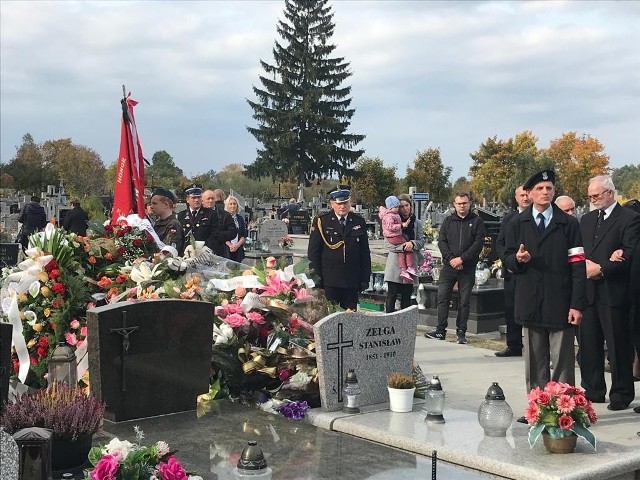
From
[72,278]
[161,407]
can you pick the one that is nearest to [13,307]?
[72,278]

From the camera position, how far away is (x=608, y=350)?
22.3ft

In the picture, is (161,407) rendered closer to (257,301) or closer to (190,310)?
(190,310)

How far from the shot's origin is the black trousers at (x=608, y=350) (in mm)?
6629

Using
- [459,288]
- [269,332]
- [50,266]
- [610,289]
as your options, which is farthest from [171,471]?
[459,288]

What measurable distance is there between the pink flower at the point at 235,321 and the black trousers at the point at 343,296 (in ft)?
7.57

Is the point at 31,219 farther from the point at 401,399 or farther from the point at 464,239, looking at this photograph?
the point at 401,399

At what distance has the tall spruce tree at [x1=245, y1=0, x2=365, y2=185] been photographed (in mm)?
64688

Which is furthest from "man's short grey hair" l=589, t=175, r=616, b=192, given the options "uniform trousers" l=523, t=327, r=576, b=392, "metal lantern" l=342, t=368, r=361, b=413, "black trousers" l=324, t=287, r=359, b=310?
"black trousers" l=324, t=287, r=359, b=310

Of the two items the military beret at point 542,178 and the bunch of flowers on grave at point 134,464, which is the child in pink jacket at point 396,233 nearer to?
the military beret at point 542,178

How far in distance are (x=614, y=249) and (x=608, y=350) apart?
33.4 inches

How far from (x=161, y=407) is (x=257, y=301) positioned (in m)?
1.27

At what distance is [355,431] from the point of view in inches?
216

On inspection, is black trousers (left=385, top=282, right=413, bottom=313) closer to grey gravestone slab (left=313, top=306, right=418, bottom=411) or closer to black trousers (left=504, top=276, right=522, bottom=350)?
black trousers (left=504, top=276, right=522, bottom=350)

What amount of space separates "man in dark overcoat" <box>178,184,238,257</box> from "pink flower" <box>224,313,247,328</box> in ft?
12.3
